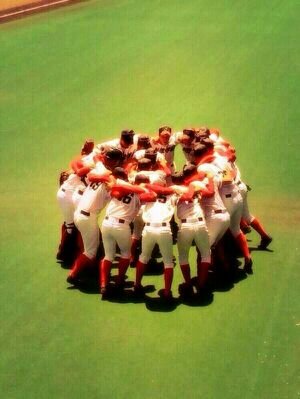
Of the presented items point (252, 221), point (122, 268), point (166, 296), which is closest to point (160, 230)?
point (122, 268)

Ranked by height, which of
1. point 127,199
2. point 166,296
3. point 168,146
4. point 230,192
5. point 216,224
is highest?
point 168,146

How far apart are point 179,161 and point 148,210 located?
3.93 meters

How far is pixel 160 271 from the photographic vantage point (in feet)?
27.7

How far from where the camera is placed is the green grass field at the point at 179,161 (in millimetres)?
6777

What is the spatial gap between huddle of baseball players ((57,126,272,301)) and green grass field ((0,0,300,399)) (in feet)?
1.19

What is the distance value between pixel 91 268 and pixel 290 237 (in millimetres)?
2724

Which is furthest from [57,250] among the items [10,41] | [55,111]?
[10,41]

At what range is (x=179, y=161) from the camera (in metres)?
11.5

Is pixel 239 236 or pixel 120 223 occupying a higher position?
pixel 120 223

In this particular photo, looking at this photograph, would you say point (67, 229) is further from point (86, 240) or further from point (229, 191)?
point (229, 191)

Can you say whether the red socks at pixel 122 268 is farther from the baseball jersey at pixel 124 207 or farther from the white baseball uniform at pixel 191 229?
the white baseball uniform at pixel 191 229

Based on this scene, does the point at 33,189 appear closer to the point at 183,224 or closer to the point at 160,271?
the point at 160,271

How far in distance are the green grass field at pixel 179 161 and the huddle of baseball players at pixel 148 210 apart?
0.36m

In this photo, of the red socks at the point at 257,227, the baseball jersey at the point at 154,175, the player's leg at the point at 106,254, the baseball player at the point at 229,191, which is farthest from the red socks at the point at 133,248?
the red socks at the point at 257,227
